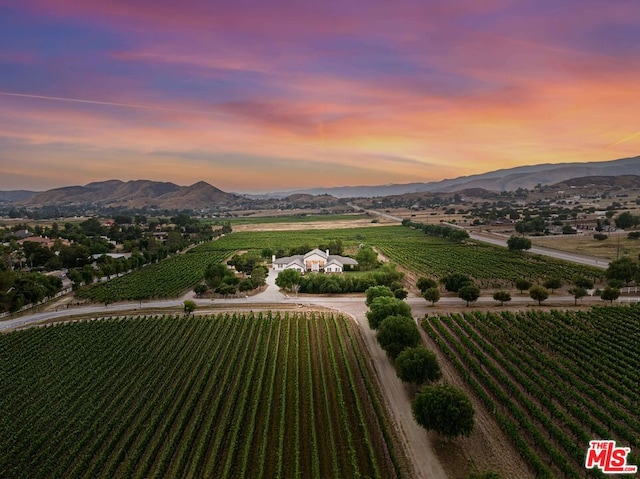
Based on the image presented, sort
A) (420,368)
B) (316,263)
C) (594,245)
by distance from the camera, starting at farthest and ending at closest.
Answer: (594,245), (316,263), (420,368)

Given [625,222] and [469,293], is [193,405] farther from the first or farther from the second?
[625,222]

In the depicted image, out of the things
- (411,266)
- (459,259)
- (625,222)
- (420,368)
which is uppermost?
(625,222)

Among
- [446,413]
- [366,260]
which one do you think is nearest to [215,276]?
[366,260]

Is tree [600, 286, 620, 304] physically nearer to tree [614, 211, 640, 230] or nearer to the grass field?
the grass field

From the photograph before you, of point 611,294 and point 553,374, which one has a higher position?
point 611,294

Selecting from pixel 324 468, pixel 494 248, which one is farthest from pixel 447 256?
pixel 324 468
